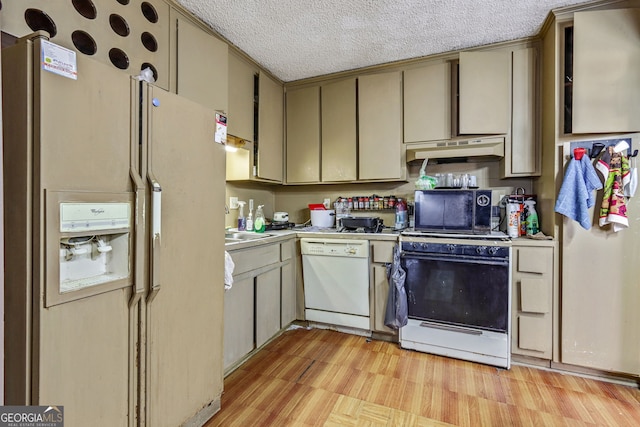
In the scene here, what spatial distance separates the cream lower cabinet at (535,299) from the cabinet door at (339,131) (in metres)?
1.49

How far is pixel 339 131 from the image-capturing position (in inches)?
112

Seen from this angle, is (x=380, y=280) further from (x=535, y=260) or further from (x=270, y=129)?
(x=270, y=129)

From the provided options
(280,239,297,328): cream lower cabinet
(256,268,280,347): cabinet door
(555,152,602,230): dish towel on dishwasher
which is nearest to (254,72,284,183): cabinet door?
(280,239,297,328): cream lower cabinet

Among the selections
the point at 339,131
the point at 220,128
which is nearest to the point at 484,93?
the point at 339,131

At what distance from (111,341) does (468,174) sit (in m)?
2.70

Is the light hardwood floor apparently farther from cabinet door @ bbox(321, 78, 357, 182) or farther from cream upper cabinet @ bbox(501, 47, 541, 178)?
cabinet door @ bbox(321, 78, 357, 182)

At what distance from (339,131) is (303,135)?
39 cm

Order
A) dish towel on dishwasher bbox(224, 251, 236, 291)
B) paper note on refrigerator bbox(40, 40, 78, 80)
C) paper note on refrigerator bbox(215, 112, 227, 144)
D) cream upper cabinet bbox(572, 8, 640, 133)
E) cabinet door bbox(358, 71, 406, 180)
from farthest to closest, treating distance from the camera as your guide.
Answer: cabinet door bbox(358, 71, 406, 180), cream upper cabinet bbox(572, 8, 640, 133), dish towel on dishwasher bbox(224, 251, 236, 291), paper note on refrigerator bbox(215, 112, 227, 144), paper note on refrigerator bbox(40, 40, 78, 80)

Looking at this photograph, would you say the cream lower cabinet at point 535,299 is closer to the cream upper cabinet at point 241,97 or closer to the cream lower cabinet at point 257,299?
the cream lower cabinet at point 257,299

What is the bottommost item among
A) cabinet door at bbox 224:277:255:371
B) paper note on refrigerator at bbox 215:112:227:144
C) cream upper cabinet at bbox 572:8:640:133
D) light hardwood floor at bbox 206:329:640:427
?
light hardwood floor at bbox 206:329:640:427

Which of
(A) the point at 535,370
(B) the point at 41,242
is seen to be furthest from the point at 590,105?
(B) the point at 41,242

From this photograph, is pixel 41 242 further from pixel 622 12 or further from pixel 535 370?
pixel 622 12

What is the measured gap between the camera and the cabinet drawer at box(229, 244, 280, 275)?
6.22ft

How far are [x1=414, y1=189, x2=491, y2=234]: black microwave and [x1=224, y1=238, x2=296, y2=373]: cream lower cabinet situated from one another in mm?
1130
